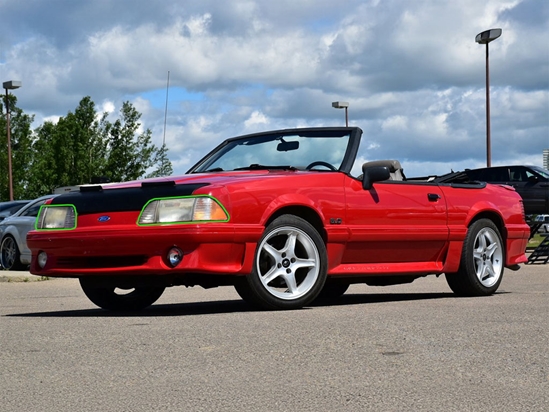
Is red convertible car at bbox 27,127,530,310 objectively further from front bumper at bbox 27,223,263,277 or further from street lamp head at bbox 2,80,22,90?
street lamp head at bbox 2,80,22,90

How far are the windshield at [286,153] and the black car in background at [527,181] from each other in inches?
522

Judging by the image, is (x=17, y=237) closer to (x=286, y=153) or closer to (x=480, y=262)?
(x=286, y=153)

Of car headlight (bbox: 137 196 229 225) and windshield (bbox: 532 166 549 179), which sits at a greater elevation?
windshield (bbox: 532 166 549 179)

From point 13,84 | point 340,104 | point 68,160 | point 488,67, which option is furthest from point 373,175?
point 68,160

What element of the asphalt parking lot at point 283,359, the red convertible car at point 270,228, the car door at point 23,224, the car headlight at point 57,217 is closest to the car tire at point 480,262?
the red convertible car at point 270,228

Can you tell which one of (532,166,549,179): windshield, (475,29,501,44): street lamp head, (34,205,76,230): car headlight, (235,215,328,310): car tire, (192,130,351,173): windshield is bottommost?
(235,215,328,310): car tire

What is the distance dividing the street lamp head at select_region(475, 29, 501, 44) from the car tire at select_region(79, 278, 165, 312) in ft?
81.7

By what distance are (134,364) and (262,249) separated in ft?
9.00

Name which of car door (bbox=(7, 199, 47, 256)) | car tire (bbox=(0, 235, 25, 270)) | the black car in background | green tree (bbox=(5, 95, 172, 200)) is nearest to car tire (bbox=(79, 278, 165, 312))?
car door (bbox=(7, 199, 47, 256))

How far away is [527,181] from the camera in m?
23.0

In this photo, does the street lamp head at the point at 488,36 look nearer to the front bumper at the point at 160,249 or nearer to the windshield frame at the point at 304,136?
the windshield frame at the point at 304,136

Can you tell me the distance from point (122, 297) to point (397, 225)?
7.80 feet

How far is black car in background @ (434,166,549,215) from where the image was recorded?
22641 mm

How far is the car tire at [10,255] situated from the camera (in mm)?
19188
